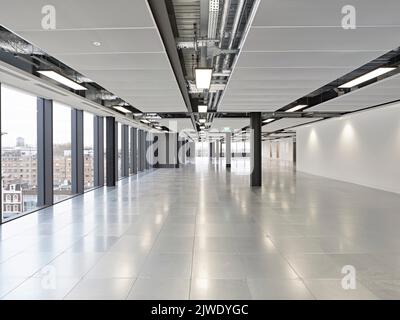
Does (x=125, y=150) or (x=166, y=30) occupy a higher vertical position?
(x=166, y=30)

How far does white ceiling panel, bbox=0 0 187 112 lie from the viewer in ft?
11.3

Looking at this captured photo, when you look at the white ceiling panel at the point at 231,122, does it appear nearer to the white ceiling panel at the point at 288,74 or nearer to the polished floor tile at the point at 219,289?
the white ceiling panel at the point at 288,74

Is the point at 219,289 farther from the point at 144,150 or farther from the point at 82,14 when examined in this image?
the point at 144,150

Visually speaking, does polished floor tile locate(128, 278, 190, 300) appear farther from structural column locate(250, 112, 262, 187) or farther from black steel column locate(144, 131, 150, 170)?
black steel column locate(144, 131, 150, 170)

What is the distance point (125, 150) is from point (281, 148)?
82.0 ft

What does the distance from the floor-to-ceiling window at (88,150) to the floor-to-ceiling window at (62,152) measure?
101cm

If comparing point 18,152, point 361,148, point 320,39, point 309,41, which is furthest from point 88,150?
point 361,148

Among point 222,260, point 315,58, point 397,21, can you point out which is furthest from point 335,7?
point 222,260

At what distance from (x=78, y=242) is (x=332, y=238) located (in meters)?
4.33

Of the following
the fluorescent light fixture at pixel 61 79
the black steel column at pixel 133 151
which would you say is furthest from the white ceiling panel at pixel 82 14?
the black steel column at pixel 133 151

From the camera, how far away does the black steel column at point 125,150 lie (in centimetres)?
1783

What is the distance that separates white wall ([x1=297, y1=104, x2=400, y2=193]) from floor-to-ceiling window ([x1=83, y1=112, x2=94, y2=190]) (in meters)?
11.2

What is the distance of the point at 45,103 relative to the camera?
8883mm

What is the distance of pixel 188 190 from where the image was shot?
11875 millimetres
